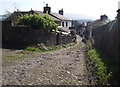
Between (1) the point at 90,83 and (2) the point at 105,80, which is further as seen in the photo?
(1) the point at 90,83

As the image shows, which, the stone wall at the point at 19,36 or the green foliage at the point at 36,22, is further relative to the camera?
the green foliage at the point at 36,22

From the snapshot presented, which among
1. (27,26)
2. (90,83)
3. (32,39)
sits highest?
(27,26)

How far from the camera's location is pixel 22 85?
6461mm

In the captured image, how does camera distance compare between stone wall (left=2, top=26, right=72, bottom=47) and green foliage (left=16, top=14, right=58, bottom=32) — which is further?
green foliage (left=16, top=14, right=58, bottom=32)

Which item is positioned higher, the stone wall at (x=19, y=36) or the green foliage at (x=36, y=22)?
the green foliage at (x=36, y=22)

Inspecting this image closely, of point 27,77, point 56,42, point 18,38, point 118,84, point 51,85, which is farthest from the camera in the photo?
point 56,42

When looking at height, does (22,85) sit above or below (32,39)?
below

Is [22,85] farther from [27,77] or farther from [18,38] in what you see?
[18,38]

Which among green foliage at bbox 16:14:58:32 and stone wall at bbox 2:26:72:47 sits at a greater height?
green foliage at bbox 16:14:58:32

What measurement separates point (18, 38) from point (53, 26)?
5.03 metres

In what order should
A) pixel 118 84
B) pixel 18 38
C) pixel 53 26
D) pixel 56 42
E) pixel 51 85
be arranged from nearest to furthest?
1. pixel 118 84
2. pixel 51 85
3. pixel 18 38
4. pixel 53 26
5. pixel 56 42

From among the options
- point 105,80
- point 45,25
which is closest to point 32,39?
point 45,25

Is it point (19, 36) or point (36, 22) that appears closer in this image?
point (19, 36)

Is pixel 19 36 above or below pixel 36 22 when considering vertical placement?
below
